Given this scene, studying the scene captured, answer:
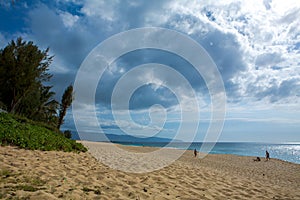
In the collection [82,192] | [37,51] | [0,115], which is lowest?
[82,192]

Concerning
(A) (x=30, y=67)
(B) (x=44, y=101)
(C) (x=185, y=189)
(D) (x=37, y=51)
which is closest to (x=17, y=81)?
(A) (x=30, y=67)

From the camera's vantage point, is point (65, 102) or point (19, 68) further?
point (65, 102)

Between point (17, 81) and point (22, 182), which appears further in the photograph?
point (17, 81)

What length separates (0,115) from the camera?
13.3m

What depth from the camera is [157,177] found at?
7418mm

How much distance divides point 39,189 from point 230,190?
547cm

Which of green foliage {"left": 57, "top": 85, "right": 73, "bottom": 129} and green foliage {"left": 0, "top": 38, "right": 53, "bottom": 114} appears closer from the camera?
green foliage {"left": 0, "top": 38, "right": 53, "bottom": 114}

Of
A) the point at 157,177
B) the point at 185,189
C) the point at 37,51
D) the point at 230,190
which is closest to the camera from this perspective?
the point at 185,189

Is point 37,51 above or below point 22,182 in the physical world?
above

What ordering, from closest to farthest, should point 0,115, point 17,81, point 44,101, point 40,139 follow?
point 40,139 → point 0,115 → point 17,81 → point 44,101

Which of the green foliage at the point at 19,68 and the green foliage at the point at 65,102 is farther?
the green foliage at the point at 65,102

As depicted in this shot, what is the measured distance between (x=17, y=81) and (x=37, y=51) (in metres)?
3.64

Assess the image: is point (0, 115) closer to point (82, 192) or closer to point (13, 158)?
point (13, 158)

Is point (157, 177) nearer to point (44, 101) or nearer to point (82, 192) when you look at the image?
point (82, 192)
